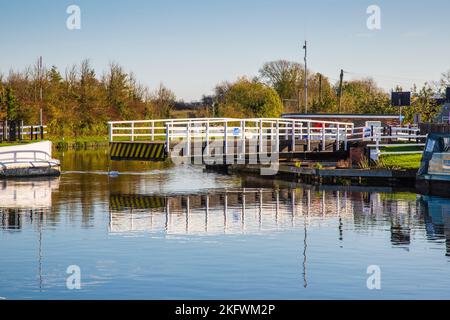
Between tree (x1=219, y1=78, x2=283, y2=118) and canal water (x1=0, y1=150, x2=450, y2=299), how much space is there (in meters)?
63.4

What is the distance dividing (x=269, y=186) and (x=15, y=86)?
57947 mm

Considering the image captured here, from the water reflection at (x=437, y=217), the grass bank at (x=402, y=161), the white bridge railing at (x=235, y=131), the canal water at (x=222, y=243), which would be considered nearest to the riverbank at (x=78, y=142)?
the white bridge railing at (x=235, y=131)

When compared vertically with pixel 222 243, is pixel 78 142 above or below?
above

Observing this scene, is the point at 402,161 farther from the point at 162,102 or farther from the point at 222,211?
the point at 162,102

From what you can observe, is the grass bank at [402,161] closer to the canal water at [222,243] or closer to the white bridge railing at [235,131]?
the white bridge railing at [235,131]

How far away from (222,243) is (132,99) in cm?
8994

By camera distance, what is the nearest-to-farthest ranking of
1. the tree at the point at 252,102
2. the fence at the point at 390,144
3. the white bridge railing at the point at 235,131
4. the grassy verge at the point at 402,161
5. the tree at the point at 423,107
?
1. the white bridge railing at the point at 235,131
2. the grassy verge at the point at 402,161
3. the fence at the point at 390,144
4. the tree at the point at 423,107
5. the tree at the point at 252,102

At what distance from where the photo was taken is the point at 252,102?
359 feet

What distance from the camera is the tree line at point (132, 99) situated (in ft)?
296

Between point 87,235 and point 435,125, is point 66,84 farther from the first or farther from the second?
point 87,235

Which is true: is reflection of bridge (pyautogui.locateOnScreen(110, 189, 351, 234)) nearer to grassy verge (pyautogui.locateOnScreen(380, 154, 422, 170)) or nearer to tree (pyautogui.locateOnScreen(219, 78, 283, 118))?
grassy verge (pyautogui.locateOnScreen(380, 154, 422, 170))

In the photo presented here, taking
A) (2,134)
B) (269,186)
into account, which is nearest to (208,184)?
(269,186)

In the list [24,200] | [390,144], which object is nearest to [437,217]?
[24,200]

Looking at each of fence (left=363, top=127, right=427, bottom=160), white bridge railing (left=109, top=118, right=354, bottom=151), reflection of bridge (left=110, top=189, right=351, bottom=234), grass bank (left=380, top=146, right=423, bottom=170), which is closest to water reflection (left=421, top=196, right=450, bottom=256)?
reflection of bridge (left=110, top=189, right=351, bottom=234)
